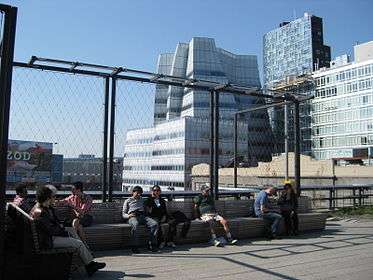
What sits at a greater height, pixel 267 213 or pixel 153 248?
pixel 267 213

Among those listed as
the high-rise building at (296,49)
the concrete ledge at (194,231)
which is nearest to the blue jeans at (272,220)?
the concrete ledge at (194,231)

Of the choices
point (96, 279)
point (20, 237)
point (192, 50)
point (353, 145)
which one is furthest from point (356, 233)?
point (192, 50)

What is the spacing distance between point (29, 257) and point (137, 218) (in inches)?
123

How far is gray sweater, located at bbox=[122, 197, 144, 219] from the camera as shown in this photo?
8594mm

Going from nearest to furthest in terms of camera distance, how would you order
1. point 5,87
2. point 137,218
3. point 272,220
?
point 5,87 → point 137,218 → point 272,220

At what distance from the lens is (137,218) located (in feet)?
27.6

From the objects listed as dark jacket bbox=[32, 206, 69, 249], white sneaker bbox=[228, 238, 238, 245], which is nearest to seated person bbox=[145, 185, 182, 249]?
white sneaker bbox=[228, 238, 238, 245]

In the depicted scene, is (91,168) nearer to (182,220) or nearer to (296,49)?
(182,220)

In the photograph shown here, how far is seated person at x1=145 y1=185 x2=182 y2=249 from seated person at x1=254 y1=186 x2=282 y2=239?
2.37m

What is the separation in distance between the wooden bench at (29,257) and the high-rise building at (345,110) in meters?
74.4

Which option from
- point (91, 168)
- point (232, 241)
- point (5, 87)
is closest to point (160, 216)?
point (232, 241)

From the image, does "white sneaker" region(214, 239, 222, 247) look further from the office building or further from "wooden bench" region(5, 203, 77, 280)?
"wooden bench" region(5, 203, 77, 280)

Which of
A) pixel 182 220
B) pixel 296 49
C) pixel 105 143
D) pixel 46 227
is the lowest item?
pixel 182 220

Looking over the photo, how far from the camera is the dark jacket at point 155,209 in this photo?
8797mm
